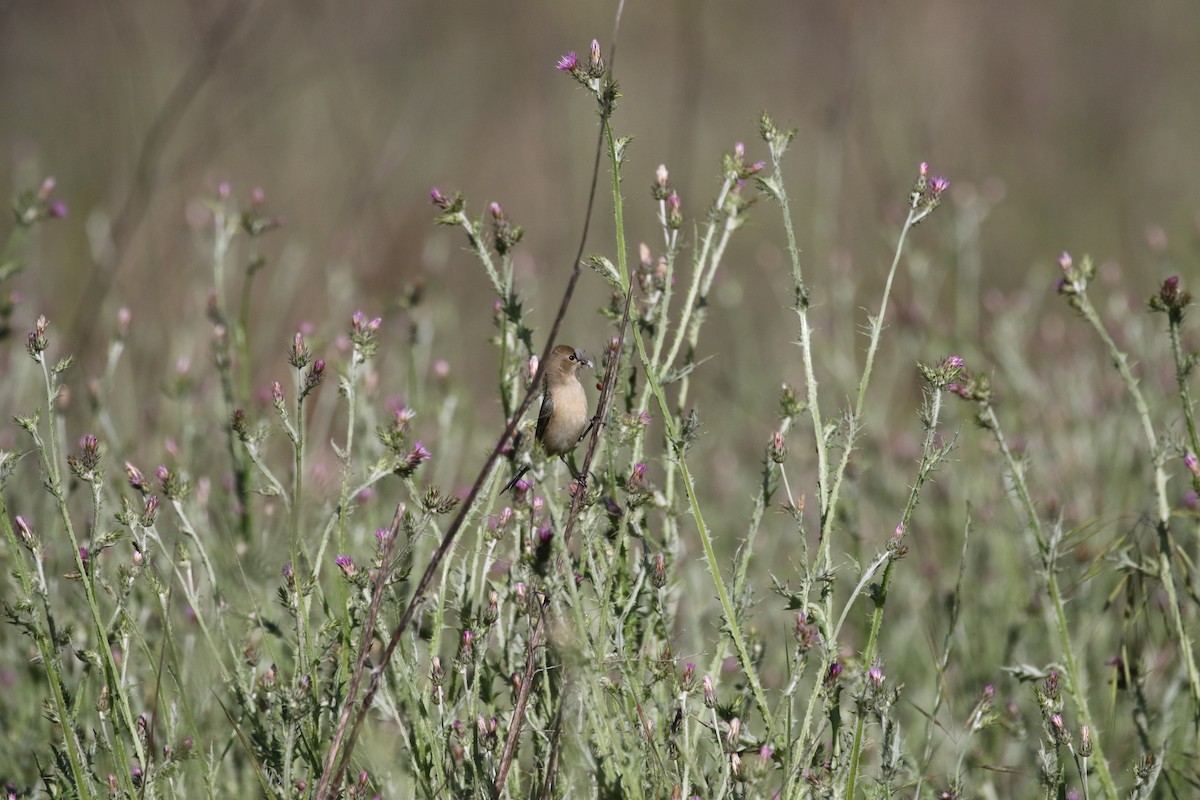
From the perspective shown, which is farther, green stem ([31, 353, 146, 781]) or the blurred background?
the blurred background

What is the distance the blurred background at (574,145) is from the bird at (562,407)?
6.70 ft

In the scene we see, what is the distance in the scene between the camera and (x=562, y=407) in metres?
2.67

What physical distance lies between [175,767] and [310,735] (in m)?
0.26

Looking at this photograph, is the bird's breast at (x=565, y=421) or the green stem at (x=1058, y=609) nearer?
the green stem at (x=1058, y=609)

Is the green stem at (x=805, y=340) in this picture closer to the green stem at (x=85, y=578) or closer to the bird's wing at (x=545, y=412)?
the bird's wing at (x=545, y=412)

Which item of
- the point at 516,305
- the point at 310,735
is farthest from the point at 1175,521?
the point at 310,735

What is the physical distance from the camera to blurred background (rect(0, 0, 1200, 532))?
557 centimetres

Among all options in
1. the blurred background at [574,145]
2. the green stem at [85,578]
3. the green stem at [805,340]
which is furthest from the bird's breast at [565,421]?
the blurred background at [574,145]

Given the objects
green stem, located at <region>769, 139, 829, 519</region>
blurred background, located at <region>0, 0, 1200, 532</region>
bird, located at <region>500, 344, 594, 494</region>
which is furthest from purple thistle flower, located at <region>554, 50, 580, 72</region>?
blurred background, located at <region>0, 0, 1200, 532</region>

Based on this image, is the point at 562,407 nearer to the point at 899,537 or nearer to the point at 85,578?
the point at 899,537

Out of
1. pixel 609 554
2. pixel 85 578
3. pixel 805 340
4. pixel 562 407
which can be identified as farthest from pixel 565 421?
pixel 85 578

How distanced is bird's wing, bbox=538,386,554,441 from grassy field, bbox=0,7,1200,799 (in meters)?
0.10

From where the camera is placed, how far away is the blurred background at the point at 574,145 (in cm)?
557

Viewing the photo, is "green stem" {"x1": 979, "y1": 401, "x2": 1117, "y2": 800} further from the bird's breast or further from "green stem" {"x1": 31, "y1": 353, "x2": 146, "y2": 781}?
"green stem" {"x1": 31, "y1": 353, "x2": 146, "y2": 781}
